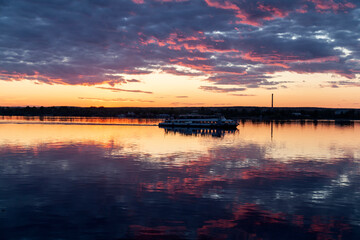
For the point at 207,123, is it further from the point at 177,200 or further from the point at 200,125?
the point at 177,200

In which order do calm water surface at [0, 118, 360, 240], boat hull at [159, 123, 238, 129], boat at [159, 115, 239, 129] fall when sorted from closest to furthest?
calm water surface at [0, 118, 360, 240], boat hull at [159, 123, 238, 129], boat at [159, 115, 239, 129]

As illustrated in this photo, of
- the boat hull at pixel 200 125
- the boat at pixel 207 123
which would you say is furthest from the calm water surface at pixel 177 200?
the boat at pixel 207 123

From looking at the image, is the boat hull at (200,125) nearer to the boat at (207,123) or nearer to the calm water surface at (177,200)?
the boat at (207,123)

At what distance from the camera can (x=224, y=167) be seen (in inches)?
1421

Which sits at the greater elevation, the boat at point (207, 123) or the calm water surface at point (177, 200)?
the boat at point (207, 123)

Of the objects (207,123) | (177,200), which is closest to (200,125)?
(207,123)

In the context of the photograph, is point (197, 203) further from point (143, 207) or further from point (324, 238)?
point (324, 238)

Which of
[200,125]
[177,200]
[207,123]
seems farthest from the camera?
[207,123]

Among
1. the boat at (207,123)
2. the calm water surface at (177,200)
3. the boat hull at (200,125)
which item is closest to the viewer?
the calm water surface at (177,200)

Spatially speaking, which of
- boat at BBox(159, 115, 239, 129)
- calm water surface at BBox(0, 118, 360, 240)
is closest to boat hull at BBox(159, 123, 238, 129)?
boat at BBox(159, 115, 239, 129)

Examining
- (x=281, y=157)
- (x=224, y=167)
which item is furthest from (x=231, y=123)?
(x=224, y=167)

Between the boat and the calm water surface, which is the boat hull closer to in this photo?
the boat

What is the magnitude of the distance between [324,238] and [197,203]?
8.25 m

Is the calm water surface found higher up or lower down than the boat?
lower down
